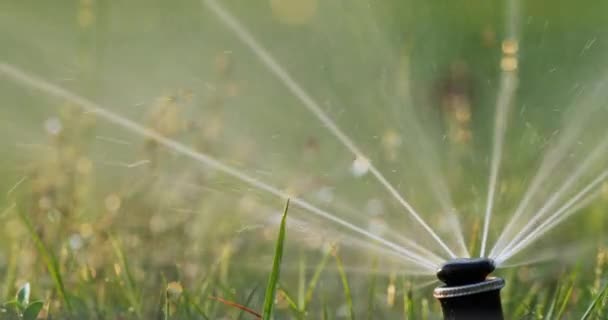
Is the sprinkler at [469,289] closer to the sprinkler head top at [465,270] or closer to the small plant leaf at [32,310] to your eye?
the sprinkler head top at [465,270]

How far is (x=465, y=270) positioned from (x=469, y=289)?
0.10ft

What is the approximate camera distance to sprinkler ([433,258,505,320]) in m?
1.60

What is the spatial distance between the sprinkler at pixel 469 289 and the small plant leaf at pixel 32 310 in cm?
79

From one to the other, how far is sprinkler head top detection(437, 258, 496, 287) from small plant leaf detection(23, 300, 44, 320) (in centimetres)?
79

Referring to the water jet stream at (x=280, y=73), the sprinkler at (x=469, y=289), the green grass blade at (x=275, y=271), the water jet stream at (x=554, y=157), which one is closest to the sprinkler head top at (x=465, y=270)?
the sprinkler at (x=469, y=289)

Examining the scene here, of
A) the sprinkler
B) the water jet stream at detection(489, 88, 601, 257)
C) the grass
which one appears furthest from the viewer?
the water jet stream at detection(489, 88, 601, 257)

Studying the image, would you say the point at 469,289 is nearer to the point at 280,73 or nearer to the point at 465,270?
the point at 465,270

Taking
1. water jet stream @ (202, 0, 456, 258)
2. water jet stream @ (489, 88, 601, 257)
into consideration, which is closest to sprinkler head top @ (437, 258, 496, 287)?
water jet stream @ (489, 88, 601, 257)

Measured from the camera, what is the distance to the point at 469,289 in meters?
1.60

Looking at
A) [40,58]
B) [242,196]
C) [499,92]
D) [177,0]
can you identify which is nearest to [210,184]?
[242,196]

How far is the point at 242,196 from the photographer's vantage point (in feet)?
10.6

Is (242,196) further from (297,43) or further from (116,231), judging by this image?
(297,43)

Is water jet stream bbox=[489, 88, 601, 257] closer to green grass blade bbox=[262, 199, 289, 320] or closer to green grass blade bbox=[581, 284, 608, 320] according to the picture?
green grass blade bbox=[581, 284, 608, 320]

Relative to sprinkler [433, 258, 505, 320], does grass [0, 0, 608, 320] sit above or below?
above
